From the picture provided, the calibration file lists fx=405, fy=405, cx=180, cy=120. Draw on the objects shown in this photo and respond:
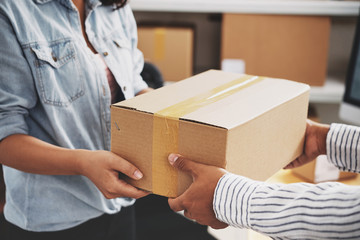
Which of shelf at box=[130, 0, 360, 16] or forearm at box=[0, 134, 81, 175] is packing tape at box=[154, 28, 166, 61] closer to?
shelf at box=[130, 0, 360, 16]

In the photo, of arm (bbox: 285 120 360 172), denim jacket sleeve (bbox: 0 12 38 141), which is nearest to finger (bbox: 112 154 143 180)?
denim jacket sleeve (bbox: 0 12 38 141)

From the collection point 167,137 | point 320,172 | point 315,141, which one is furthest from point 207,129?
point 320,172

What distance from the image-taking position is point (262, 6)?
1.78 metres

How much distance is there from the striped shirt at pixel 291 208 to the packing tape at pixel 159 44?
124 centimetres

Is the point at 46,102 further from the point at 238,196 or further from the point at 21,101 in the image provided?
the point at 238,196

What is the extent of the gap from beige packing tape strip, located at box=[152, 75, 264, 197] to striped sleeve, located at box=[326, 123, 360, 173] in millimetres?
332

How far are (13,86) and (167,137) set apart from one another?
36cm

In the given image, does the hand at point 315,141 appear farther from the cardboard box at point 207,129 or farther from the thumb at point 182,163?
the thumb at point 182,163

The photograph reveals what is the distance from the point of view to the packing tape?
73.4 inches

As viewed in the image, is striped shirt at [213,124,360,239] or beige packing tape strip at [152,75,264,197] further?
beige packing tape strip at [152,75,264,197]

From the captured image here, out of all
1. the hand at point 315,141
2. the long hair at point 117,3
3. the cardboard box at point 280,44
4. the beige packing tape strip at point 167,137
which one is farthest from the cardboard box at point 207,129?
the cardboard box at point 280,44

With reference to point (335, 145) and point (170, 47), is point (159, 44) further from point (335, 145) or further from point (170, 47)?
point (335, 145)

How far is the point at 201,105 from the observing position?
2.63 ft

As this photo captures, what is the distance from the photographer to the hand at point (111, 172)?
2.60 feet
